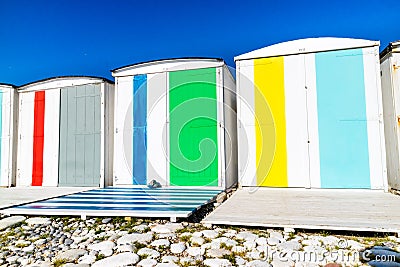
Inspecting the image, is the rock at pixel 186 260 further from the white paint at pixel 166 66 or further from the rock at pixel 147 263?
the white paint at pixel 166 66

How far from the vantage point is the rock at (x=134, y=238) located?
2566mm

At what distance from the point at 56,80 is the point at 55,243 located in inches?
204

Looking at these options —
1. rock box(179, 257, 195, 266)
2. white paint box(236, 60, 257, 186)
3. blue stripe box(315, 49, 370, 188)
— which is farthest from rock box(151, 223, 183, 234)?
blue stripe box(315, 49, 370, 188)

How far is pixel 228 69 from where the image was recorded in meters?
6.14

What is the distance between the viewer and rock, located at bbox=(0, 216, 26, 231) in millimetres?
3104

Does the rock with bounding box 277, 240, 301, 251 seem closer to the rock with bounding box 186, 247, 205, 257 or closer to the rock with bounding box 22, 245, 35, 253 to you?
the rock with bounding box 186, 247, 205, 257

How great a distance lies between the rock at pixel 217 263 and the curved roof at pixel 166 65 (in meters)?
4.32

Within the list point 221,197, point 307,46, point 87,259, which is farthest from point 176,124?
point 87,259

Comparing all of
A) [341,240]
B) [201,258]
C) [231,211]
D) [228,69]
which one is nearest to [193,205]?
[231,211]

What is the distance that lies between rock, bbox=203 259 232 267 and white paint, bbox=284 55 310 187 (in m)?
3.55

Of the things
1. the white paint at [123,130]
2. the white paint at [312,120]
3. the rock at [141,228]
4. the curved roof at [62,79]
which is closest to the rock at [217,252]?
the rock at [141,228]

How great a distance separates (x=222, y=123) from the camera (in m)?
5.55

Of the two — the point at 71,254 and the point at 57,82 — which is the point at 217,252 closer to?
the point at 71,254

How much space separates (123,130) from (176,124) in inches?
51.9
